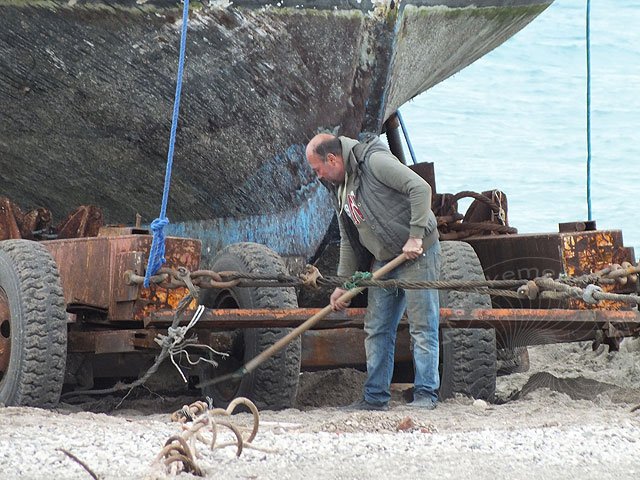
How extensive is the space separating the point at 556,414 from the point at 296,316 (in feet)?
4.03

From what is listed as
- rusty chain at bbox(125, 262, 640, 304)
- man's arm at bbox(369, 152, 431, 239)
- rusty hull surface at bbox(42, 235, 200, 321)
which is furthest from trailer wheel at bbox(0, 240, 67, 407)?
man's arm at bbox(369, 152, 431, 239)

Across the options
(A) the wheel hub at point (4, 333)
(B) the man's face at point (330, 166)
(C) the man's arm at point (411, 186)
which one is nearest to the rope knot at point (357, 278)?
(C) the man's arm at point (411, 186)

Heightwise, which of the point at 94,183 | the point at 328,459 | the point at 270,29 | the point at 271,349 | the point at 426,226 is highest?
the point at 270,29

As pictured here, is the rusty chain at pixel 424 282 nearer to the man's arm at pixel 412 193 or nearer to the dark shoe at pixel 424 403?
the man's arm at pixel 412 193

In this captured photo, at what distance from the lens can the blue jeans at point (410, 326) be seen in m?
5.75

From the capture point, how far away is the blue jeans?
227 inches

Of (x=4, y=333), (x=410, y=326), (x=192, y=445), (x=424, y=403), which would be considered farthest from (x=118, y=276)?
(x=192, y=445)

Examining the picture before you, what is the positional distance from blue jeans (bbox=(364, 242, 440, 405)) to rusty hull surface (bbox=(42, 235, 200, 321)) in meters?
0.90

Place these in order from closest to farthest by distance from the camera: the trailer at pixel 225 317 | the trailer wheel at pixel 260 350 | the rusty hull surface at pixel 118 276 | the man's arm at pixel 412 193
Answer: the man's arm at pixel 412 193
the trailer at pixel 225 317
the rusty hull surface at pixel 118 276
the trailer wheel at pixel 260 350

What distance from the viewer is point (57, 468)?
373cm

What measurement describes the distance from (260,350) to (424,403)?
36.5 inches

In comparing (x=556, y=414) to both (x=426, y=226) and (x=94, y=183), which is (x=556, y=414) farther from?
(x=94, y=183)

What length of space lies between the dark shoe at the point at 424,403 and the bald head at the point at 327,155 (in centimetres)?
108

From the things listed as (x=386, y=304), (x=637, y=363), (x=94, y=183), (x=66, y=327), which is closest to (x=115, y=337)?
(x=66, y=327)
